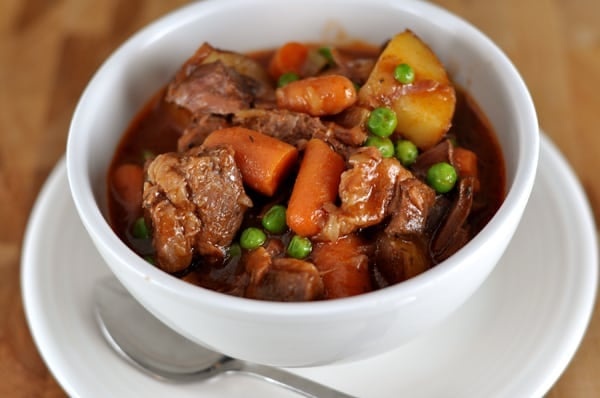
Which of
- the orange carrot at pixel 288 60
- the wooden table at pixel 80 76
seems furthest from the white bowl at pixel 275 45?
the wooden table at pixel 80 76

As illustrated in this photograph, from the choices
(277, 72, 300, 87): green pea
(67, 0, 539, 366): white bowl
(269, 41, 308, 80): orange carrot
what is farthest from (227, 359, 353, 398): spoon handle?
(269, 41, 308, 80): orange carrot

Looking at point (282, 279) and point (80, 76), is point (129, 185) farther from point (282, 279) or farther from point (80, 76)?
point (80, 76)

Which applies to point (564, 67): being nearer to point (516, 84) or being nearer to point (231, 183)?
point (516, 84)

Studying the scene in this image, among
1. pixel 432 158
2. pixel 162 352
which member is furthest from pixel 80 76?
pixel 432 158

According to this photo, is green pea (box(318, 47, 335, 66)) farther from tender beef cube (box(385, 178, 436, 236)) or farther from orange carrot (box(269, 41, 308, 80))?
tender beef cube (box(385, 178, 436, 236))

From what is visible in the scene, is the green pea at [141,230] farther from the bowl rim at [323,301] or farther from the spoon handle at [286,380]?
the spoon handle at [286,380]

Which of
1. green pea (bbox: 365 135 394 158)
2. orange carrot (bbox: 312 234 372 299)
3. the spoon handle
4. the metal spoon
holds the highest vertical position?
green pea (bbox: 365 135 394 158)
